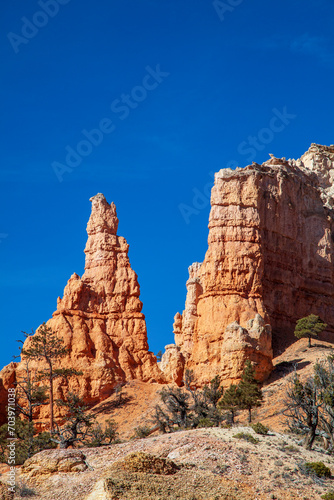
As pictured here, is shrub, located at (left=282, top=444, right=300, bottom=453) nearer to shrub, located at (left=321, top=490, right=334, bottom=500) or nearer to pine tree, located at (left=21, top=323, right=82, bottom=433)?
shrub, located at (left=321, top=490, right=334, bottom=500)

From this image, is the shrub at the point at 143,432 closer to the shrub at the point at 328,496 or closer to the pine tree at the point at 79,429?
the pine tree at the point at 79,429

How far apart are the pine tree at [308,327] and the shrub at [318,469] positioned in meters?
33.2

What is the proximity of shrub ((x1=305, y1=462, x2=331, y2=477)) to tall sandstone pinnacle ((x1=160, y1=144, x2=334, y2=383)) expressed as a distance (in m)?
25.4

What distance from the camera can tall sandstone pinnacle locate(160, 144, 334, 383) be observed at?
68.8 meters

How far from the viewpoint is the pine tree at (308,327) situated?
7306cm

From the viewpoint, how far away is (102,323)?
3169 inches

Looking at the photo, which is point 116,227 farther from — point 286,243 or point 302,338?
point 302,338

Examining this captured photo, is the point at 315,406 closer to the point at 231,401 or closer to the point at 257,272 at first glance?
the point at 231,401

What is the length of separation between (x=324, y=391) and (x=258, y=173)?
34.7 meters

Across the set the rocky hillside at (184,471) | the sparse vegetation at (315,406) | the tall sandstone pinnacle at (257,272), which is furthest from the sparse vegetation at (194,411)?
the rocky hillside at (184,471)

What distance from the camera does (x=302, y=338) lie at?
75188mm

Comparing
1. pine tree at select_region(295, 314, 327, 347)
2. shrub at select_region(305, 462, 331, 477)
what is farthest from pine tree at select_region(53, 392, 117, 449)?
pine tree at select_region(295, 314, 327, 347)

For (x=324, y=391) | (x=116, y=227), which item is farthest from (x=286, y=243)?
(x=324, y=391)

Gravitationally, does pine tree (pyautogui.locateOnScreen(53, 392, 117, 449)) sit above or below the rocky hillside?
above
